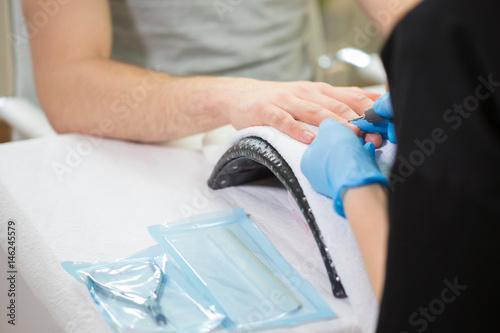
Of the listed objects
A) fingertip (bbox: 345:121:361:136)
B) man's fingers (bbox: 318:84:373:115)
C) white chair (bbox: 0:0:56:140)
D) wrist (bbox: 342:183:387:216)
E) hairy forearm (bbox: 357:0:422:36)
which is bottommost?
white chair (bbox: 0:0:56:140)

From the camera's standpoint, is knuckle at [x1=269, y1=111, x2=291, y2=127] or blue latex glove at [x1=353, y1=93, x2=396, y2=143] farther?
knuckle at [x1=269, y1=111, x2=291, y2=127]

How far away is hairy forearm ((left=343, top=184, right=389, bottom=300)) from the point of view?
61 centimetres

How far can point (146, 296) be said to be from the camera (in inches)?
26.2

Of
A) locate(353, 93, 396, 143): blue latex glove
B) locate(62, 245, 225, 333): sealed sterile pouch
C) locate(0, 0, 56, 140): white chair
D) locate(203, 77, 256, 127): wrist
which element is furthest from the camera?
locate(0, 0, 56, 140): white chair

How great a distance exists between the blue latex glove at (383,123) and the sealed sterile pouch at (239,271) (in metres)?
0.20

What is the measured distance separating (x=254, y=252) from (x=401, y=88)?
0.97 feet

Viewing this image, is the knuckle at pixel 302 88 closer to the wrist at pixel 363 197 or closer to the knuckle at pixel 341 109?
the knuckle at pixel 341 109

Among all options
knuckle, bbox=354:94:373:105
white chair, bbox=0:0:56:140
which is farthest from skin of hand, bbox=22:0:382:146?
white chair, bbox=0:0:56:140

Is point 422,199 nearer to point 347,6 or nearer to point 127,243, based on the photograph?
point 127,243

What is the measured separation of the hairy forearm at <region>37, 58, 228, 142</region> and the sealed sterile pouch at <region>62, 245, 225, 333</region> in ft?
1.18

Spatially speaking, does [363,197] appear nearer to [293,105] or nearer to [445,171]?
[445,171]

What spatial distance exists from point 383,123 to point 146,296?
0.37m

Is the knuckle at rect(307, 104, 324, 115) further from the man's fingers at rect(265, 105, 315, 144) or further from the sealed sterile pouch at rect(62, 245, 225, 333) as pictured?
the sealed sterile pouch at rect(62, 245, 225, 333)

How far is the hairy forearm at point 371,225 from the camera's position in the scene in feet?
1.99
